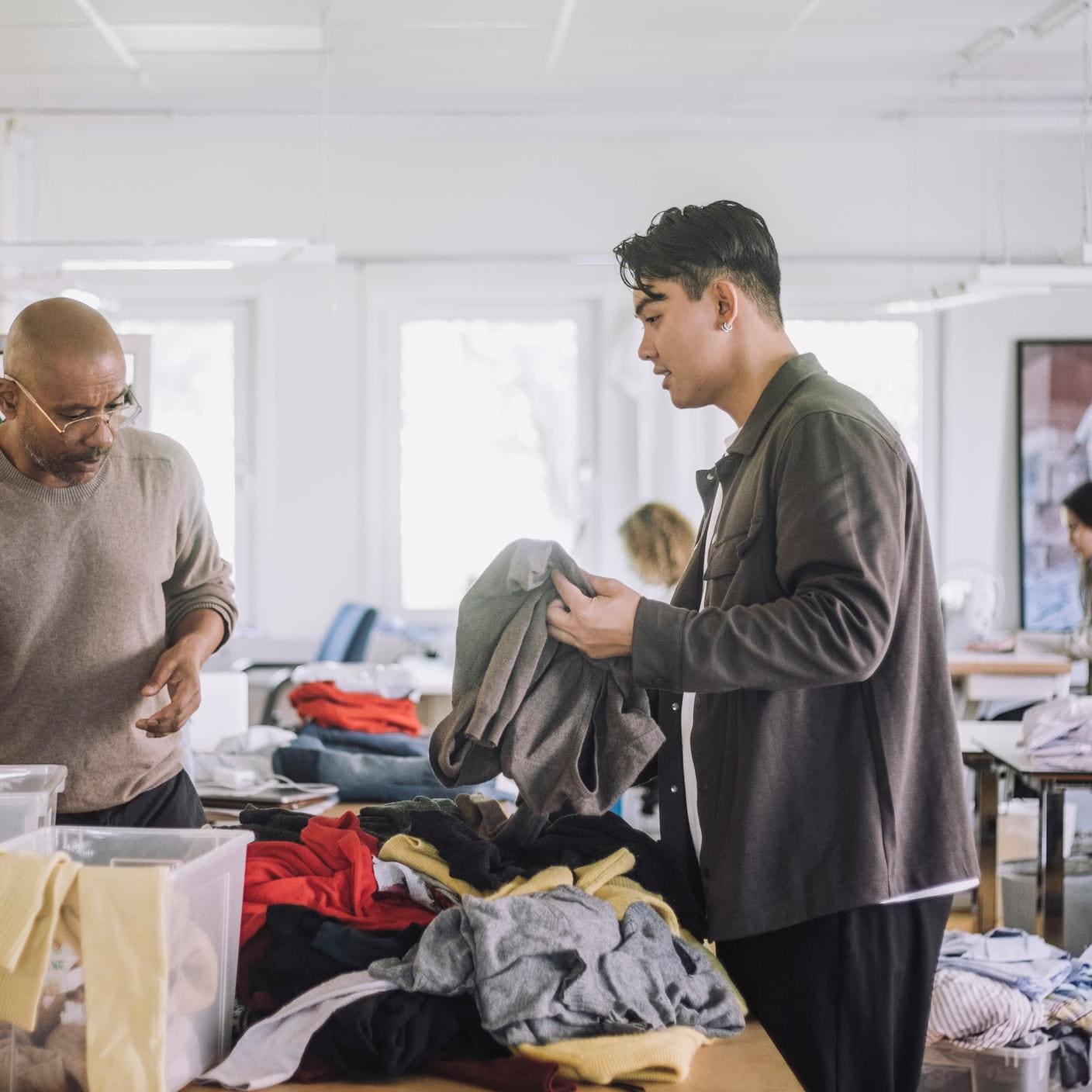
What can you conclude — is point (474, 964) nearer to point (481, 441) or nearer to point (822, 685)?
point (822, 685)

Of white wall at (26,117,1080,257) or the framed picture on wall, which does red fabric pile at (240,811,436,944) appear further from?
the framed picture on wall

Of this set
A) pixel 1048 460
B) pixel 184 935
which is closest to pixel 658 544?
pixel 1048 460

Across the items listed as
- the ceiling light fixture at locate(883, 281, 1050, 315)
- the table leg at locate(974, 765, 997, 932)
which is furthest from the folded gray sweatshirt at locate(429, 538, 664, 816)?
the ceiling light fixture at locate(883, 281, 1050, 315)

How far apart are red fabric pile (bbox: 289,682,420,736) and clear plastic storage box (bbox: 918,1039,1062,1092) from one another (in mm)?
1486

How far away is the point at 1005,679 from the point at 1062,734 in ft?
8.13

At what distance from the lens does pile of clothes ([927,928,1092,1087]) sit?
246cm

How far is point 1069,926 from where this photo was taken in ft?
11.1

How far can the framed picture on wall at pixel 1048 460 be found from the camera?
6.51 m

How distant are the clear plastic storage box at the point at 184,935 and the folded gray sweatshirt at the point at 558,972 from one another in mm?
Result: 159

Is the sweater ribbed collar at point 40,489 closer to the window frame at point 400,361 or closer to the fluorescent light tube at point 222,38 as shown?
the fluorescent light tube at point 222,38

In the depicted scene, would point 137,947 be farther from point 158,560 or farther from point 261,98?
point 261,98

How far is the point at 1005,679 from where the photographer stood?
5758 millimetres

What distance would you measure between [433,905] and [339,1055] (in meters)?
0.28

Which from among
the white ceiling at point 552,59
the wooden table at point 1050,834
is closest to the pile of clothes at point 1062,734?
the wooden table at point 1050,834
